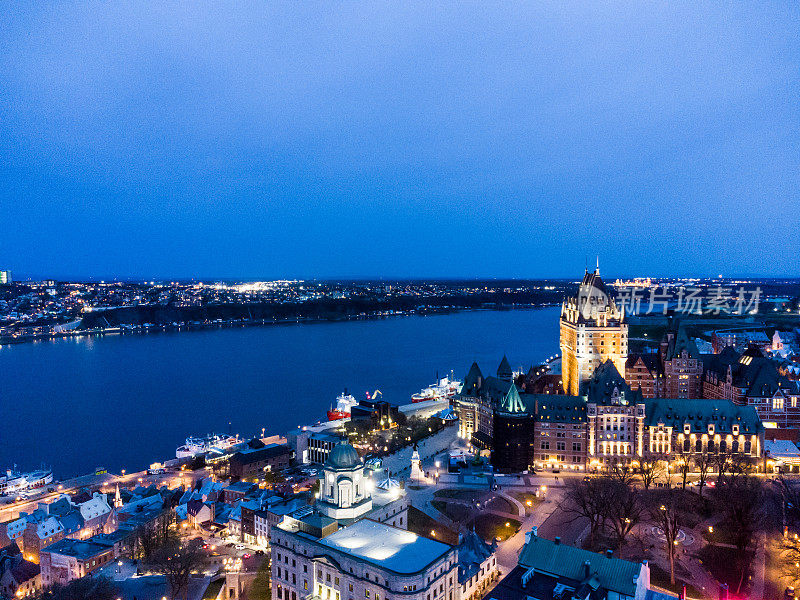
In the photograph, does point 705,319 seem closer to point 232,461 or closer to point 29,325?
point 232,461

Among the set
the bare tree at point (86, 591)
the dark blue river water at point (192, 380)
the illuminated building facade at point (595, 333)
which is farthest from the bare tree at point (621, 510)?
the dark blue river water at point (192, 380)

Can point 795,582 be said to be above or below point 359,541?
Answer: below

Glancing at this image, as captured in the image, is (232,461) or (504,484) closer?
(504,484)

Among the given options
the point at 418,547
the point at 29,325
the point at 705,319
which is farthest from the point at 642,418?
the point at 29,325

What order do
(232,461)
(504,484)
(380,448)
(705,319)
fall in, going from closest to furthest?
1. (504,484)
2. (232,461)
3. (380,448)
4. (705,319)

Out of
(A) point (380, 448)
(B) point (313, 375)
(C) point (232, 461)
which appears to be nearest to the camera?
(C) point (232, 461)

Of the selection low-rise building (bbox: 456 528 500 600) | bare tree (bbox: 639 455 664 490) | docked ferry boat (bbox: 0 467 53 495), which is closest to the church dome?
low-rise building (bbox: 456 528 500 600)

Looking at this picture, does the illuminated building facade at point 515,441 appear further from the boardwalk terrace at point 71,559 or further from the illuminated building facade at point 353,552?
the boardwalk terrace at point 71,559

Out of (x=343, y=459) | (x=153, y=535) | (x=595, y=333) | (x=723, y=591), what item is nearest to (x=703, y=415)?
(x=595, y=333)
